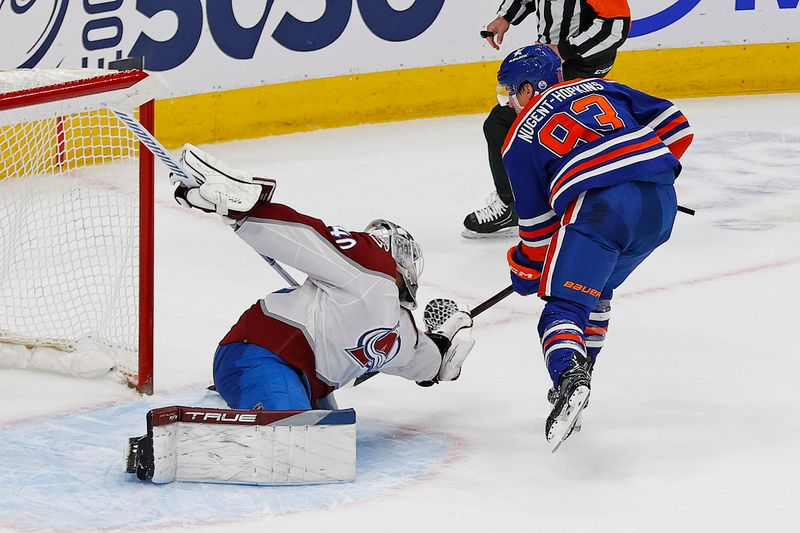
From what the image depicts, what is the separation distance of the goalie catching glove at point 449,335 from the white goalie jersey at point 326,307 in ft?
0.71

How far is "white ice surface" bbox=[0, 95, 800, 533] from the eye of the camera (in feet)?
7.54

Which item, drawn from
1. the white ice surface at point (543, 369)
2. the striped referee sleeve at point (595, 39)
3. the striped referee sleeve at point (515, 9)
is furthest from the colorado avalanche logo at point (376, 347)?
the striped referee sleeve at point (515, 9)

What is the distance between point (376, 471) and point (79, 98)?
97 centimetres

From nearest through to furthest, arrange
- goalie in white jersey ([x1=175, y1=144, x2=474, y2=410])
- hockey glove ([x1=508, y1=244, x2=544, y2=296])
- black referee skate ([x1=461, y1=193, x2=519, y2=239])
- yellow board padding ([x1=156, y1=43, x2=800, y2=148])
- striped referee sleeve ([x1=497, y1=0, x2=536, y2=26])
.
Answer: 1. goalie in white jersey ([x1=175, y1=144, x2=474, y2=410])
2. hockey glove ([x1=508, y1=244, x2=544, y2=296])
3. black referee skate ([x1=461, y1=193, x2=519, y2=239])
4. striped referee sleeve ([x1=497, y1=0, x2=536, y2=26])
5. yellow board padding ([x1=156, y1=43, x2=800, y2=148])

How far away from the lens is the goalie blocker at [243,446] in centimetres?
226

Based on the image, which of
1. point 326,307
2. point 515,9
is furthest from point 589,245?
point 515,9

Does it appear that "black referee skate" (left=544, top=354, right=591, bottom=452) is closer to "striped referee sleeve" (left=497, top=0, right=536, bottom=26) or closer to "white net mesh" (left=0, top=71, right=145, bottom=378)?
"white net mesh" (left=0, top=71, right=145, bottom=378)

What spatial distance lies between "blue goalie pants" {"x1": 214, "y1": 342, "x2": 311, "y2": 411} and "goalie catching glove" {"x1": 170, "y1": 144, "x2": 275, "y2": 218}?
0.33 m

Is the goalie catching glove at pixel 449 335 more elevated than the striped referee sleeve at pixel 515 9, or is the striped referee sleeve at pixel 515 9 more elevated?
the striped referee sleeve at pixel 515 9

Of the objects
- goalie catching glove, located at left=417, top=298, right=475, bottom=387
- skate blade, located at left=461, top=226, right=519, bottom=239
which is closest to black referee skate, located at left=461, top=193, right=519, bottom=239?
skate blade, located at left=461, top=226, right=519, bottom=239

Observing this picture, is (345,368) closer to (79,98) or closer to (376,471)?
(376,471)

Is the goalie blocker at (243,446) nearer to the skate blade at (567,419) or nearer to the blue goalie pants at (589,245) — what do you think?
the skate blade at (567,419)

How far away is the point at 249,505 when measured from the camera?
2229 mm

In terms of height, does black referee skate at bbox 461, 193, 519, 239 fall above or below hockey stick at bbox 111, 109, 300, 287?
below
